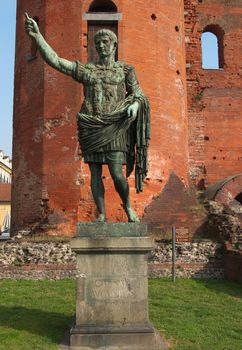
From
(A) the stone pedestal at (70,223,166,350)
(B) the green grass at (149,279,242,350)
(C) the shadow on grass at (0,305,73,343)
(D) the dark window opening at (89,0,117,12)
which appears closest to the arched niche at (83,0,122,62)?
(D) the dark window opening at (89,0,117,12)

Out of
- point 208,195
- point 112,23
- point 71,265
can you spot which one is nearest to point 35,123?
point 112,23

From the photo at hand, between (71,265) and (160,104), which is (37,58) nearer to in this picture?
(160,104)

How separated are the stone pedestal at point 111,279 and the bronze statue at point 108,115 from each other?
31cm

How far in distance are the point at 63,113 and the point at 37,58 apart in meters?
2.39

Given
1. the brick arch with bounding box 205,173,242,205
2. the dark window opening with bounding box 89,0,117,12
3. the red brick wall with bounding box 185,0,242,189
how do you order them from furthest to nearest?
the red brick wall with bounding box 185,0,242,189, the brick arch with bounding box 205,173,242,205, the dark window opening with bounding box 89,0,117,12

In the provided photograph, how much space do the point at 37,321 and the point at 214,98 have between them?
47.6ft

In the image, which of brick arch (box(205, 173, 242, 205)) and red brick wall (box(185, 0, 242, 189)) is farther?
red brick wall (box(185, 0, 242, 189))

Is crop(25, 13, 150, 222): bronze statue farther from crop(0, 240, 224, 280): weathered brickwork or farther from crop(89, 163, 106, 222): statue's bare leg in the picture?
crop(0, 240, 224, 280): weathered brickwork

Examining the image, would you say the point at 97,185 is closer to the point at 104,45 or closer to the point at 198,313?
the point at 104,45

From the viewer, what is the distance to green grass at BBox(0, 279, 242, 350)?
5.45 meters

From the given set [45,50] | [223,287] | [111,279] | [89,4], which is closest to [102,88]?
[45,50]

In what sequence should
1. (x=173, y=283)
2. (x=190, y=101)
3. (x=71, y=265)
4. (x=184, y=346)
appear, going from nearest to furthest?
(x=184, y=346) < (x=173, y=283) < (x=71, y=265) < (x=190, y=101)

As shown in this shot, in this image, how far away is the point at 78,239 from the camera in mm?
4988

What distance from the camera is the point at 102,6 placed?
15.2 m
